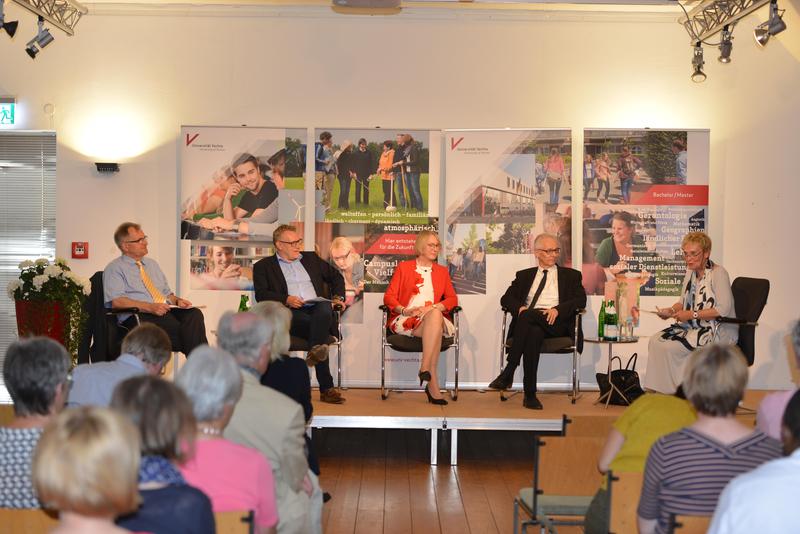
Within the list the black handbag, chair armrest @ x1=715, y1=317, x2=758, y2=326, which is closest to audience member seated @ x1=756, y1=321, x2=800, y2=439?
chair armrest @ x1=715, y1=317, x2=758, y2=326

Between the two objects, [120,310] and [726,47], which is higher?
[726,47]

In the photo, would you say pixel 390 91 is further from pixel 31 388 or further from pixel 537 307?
pixel 31 388

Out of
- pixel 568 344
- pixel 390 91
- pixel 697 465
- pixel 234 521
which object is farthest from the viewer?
pixel 390 91

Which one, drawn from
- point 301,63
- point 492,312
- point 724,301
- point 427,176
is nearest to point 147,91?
point 301,63

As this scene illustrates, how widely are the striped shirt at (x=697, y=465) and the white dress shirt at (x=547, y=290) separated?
14.8 ft

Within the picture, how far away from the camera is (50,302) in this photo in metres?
6.47

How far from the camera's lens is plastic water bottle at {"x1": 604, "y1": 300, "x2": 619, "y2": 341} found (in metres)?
7.05

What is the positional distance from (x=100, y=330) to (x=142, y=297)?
0.40 metres

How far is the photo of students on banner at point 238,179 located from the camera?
26.2ft

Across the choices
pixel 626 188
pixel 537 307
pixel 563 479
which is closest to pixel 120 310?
pixel 537 307

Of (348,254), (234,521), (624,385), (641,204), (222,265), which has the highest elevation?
(641,204)

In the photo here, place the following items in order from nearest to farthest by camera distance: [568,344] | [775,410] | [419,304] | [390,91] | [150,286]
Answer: [775,410] → [568,344] → [150,286] → [419,304] → [390,91]

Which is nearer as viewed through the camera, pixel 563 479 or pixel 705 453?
pixel 705 453

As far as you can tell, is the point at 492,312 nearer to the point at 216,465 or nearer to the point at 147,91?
the point at 147,91
